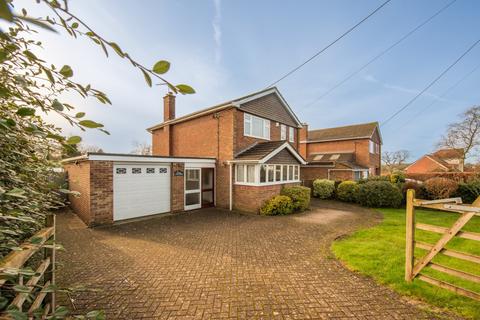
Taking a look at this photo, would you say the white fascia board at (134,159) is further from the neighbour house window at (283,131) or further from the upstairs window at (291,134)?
the upstairs window at (291,134)

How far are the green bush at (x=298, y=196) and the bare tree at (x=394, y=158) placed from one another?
41467 mm

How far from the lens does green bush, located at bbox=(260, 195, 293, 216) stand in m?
10.8

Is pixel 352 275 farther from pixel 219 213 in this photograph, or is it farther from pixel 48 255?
pixel 219 213

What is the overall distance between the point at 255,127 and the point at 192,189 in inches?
215

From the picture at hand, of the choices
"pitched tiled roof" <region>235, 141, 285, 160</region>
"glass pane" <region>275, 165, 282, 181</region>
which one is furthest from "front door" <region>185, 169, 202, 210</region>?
"glass pane" <region>275, 165, 282, 181</region>

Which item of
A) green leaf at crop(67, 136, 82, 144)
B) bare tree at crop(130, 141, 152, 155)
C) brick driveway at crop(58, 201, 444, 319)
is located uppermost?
bare tree at crop(130, 141, 152, 155)

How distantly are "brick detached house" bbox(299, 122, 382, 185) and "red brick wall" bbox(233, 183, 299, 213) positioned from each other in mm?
11137

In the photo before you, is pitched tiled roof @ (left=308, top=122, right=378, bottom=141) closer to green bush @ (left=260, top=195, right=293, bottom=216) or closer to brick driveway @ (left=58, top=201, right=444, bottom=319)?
green bush @ (left=260, top=195, right=293, bottom=216)

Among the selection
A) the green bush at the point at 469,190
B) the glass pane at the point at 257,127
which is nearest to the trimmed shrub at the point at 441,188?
the green bush at the point at 469,190

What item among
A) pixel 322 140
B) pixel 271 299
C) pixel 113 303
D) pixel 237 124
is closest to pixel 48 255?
Answer: pixel 113 303

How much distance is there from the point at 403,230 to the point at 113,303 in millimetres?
9583

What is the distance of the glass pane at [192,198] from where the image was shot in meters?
11.6

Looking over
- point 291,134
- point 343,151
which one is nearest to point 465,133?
point 343,151

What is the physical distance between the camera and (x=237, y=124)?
39.5ft
